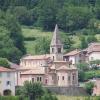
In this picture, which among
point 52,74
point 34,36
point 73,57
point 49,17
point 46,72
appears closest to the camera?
point 46,72

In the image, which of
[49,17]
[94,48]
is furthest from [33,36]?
[94,48]

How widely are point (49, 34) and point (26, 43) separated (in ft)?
21.6

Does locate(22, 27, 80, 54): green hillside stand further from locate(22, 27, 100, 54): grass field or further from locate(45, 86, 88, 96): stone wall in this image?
locate(45, 86, 88, 96): stone wall

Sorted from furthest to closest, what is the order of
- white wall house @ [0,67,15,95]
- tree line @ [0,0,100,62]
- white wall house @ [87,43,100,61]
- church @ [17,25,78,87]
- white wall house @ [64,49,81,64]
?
1. tree line @ [0,0,100,62]
2. white wall house @ [87,43,100,61]
3. white wall house @ [64,49,81,64]
4. church @ [17,25,78,87]
5. white wall house @ [0,67,15,95]

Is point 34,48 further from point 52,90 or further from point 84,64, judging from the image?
point 52,90

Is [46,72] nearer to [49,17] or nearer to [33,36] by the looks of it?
[33,36]

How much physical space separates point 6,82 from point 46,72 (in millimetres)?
8062

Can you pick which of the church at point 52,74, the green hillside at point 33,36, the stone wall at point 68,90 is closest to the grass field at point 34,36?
the green hillside at point 33,36

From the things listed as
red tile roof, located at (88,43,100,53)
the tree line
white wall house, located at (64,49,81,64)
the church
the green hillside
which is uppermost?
the tree line

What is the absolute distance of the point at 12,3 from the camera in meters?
158

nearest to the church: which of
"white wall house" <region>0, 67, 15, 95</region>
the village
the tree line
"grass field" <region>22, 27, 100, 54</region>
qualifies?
the village

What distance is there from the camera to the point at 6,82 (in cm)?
10188

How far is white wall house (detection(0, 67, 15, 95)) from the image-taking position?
101331mm

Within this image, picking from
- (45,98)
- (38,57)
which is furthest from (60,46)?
(45,98)
